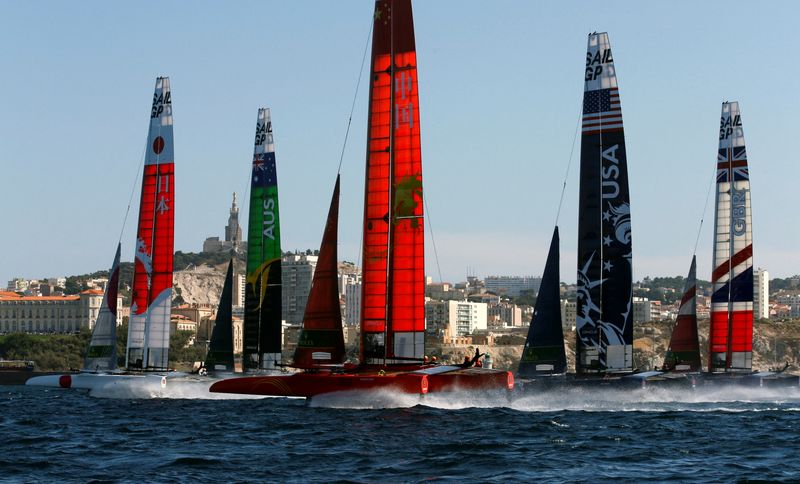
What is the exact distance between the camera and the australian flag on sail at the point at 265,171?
5359cm

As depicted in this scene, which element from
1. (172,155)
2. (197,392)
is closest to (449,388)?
(197,392)

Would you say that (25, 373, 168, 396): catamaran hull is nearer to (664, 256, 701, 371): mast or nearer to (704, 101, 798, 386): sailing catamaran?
(664, 256, 701, 371): mast

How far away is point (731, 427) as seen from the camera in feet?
101

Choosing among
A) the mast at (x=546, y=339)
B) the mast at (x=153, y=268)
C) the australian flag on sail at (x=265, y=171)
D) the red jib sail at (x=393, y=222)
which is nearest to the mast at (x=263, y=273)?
the australian flag on sail at (x=265, y=171)

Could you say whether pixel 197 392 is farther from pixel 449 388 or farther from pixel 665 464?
pixel 665 464

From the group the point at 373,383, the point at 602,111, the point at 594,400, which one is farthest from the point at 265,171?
the point at 373,383

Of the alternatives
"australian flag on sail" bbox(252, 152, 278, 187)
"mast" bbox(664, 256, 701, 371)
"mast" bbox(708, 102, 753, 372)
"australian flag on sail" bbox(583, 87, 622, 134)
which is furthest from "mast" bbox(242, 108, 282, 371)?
"mast" bbox(708, 102, 753, 372)

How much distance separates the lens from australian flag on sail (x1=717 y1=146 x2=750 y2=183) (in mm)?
52500

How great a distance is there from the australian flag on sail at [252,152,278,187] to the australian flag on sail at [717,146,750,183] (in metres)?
17.9

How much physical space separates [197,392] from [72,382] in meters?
4.33

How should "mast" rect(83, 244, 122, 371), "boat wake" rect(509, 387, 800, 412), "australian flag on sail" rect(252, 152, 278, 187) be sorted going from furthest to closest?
"australian flag on sail" rect(252, 152, 278, 187)
"mast" rect(83, 244, 122, 371)
"boat wake" rect(509, 387, 800, 412)

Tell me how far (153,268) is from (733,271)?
74.9 feet

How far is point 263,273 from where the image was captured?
52.3m

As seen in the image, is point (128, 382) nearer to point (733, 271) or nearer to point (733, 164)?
point (733, 271)
